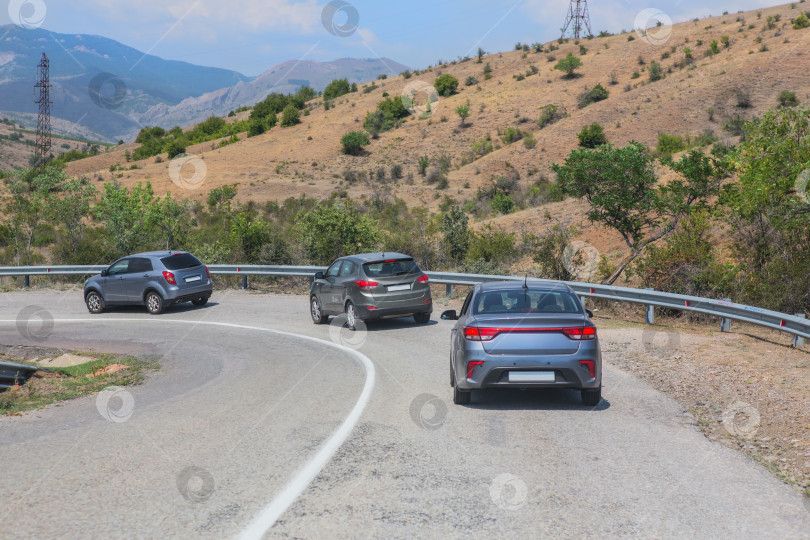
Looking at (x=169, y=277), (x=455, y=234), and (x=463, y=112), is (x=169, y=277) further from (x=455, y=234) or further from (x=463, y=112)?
(x=463, y=112)

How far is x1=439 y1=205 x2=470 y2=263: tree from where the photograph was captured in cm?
2880

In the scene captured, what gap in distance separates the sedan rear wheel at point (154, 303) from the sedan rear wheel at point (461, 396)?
12618 millimetres

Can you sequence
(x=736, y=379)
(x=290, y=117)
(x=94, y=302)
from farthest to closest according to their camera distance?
1. (x=290, y=117)
2. (x=94, y=302)
3. (x=736, y=379)

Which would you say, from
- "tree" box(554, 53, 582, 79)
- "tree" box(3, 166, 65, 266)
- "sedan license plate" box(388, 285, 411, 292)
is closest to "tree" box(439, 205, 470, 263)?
"sedan license plate" box(388, 285, 411, 292)

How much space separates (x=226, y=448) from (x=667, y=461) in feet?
13.1

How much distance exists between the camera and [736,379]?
33.2 feet

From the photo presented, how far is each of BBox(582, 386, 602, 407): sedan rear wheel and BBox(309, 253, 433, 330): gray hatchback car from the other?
23.7 ft

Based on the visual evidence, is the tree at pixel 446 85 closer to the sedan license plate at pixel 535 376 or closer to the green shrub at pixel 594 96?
the green shrub at pixel 594 96

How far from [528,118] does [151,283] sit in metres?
56.1

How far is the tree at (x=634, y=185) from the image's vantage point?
23.3 meters

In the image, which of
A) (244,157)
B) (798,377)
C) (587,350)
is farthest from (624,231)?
(244,157)

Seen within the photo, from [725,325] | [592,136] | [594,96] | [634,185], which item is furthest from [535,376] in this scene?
[594,96]

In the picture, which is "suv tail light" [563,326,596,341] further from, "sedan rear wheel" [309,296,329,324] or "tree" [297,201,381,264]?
"tree" [297,201,381,264]

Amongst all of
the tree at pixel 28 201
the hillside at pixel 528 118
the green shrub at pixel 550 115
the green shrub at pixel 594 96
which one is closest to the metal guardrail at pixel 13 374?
the tree at pixel 28 201
